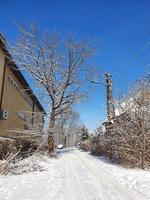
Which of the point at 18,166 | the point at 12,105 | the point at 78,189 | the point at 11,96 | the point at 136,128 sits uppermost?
the point at 11,96

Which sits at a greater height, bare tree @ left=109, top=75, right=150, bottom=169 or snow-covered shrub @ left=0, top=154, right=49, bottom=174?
bare tree @ left=109, top=75, right=150, bottom=169

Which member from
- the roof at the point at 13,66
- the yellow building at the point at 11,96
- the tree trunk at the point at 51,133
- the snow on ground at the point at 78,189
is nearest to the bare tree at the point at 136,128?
the snow on ground at the point at 78,189

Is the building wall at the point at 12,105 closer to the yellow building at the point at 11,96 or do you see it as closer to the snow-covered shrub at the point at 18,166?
the yellow building at the point at 11,96

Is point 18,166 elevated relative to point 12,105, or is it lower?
lower

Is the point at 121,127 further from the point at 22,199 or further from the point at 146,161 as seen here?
the point at 22,199

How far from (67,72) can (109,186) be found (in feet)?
61.1

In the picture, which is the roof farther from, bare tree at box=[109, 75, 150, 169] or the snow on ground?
the snow on ground

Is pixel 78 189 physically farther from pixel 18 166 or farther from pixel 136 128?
pixel 136 128

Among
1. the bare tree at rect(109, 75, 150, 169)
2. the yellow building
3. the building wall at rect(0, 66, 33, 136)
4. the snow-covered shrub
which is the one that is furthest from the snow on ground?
the building wall at rect(0, 66, 33, 136)

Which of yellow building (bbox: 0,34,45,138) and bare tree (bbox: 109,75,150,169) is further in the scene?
yellow building (bbox: 0,34,45,138)

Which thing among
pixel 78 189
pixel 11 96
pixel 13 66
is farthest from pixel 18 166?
pixel 13 66

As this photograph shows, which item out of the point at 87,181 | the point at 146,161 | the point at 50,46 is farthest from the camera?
the point at 50,46

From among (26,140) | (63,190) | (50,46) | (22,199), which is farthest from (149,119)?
(50,46)

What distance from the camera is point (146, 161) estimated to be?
612 inches
